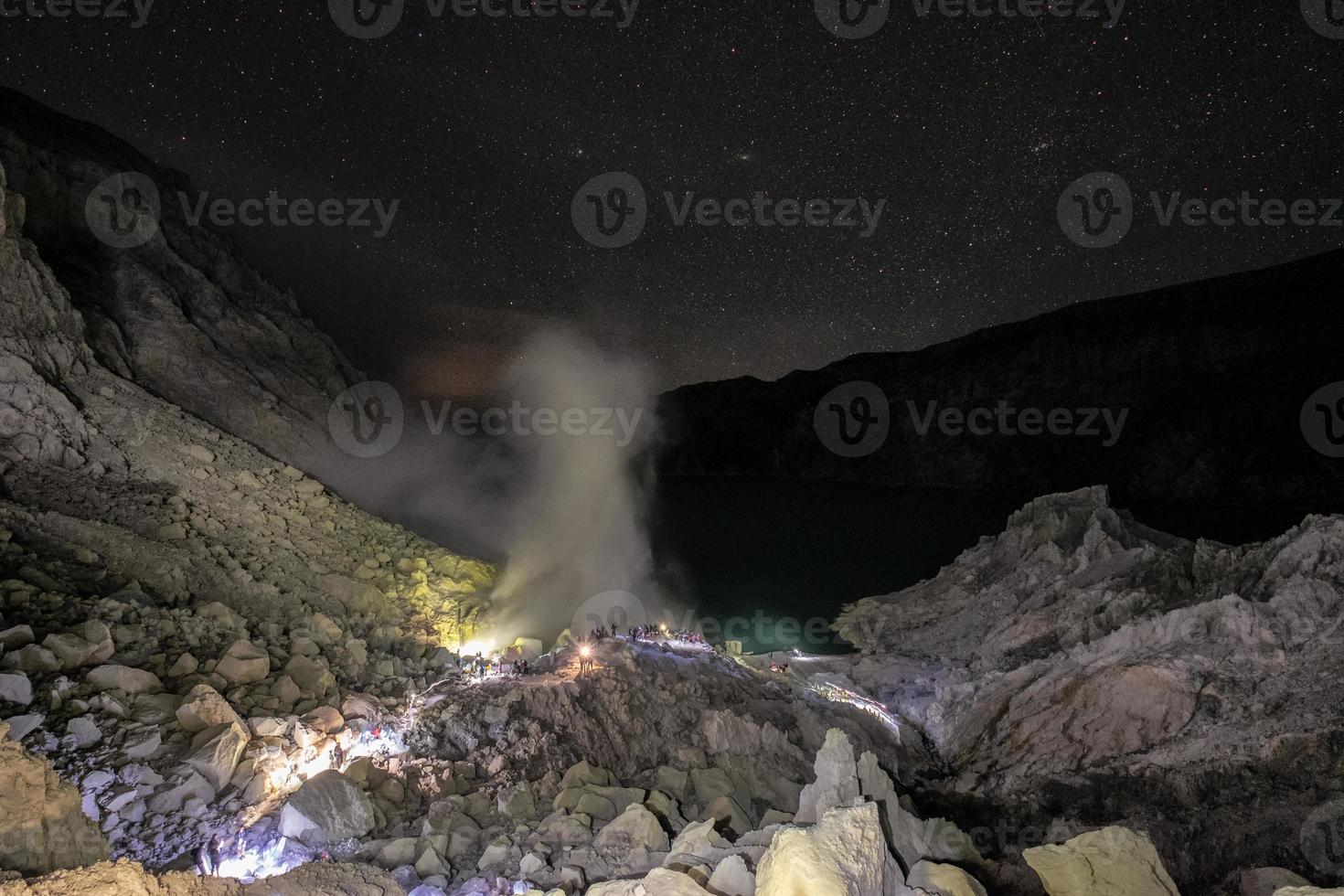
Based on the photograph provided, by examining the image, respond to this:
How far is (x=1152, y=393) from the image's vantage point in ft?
228

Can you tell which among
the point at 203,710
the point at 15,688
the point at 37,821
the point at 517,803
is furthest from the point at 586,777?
the point at 15,688

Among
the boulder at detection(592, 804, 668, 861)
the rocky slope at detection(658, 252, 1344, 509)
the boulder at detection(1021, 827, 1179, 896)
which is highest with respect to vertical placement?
the rocky slope at detection(658, 252, 1344, 509)

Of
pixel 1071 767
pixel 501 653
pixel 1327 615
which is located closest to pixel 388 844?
pixel 501 653

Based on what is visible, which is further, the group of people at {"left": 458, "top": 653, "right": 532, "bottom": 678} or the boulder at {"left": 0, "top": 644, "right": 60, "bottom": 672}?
the group of people at {"left": 458, "top": 653, "right": 532, "bottom": 678}

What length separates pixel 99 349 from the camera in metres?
13.8

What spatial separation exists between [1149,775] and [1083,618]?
4.97 m

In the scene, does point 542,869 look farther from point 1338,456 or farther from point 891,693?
point 1338,456

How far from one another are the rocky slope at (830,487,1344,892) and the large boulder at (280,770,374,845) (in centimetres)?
859

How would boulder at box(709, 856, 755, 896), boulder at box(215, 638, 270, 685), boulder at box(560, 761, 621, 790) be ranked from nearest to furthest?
→ 1. boulder at box(709, 856, 755, 896)
2. boulder at box(560, 761, 621, 790)
3. boulder at box(215, 638, 270, 685)

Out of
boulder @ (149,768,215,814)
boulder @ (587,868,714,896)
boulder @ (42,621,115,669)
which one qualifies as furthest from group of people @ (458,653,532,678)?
boulder @ (587,868,714,896)

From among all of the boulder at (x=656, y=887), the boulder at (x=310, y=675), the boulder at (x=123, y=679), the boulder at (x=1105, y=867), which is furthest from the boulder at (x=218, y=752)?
the boulder at (x=1105, y=867)

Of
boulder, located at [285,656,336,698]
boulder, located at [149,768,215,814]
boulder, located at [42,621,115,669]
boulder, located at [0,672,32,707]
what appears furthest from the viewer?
boulder, located at [285,656,336,698]

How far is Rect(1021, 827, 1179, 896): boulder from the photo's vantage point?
4.61 metres

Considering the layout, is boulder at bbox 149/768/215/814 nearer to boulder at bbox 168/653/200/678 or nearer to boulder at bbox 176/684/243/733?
boulder at bbox 176/684/243/733
